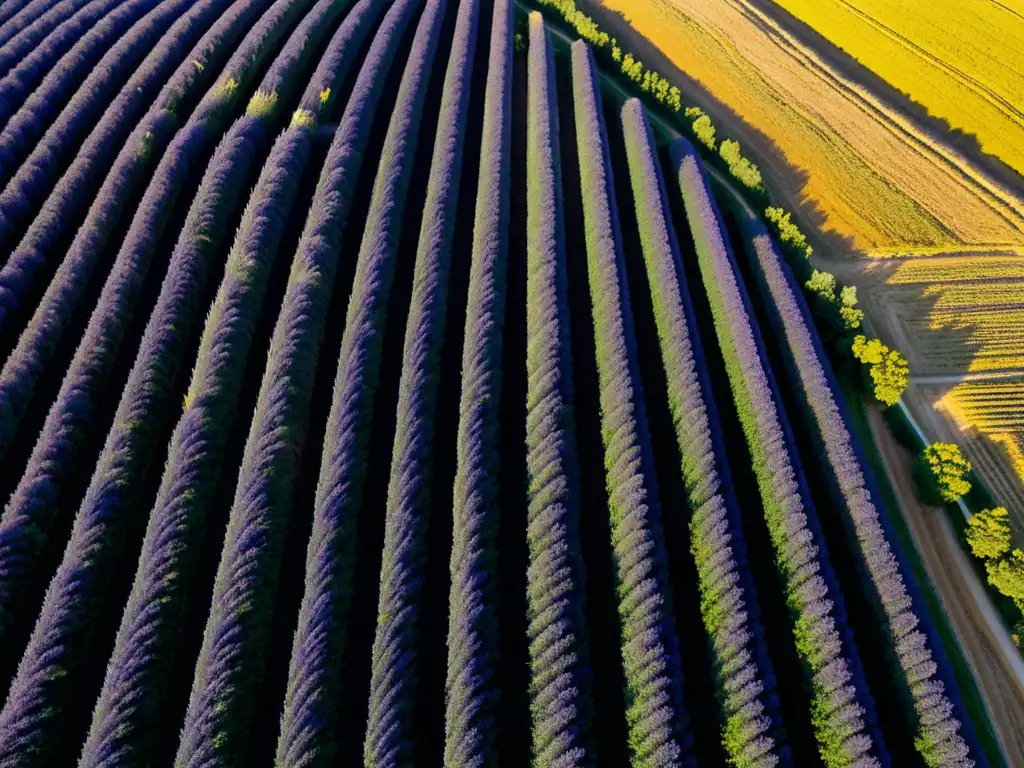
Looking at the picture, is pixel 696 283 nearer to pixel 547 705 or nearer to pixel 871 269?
pixel 871 269

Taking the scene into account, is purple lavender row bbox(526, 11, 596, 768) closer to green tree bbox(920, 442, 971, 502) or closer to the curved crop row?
the curved crop row

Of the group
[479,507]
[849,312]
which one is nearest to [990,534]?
[849,312]

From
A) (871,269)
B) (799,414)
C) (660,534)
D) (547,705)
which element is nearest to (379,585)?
(547,705)

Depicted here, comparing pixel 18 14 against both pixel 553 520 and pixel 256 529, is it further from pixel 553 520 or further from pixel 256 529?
pixel 553 520

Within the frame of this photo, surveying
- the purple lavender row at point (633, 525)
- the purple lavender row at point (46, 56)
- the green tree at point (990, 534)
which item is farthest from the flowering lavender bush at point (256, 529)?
the green tree at point (990, 534)

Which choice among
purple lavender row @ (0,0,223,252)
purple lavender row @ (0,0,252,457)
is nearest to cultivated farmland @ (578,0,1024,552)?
purple lavender row @ (0,0,252,457)

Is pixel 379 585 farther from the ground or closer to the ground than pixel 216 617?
farther from the ground
